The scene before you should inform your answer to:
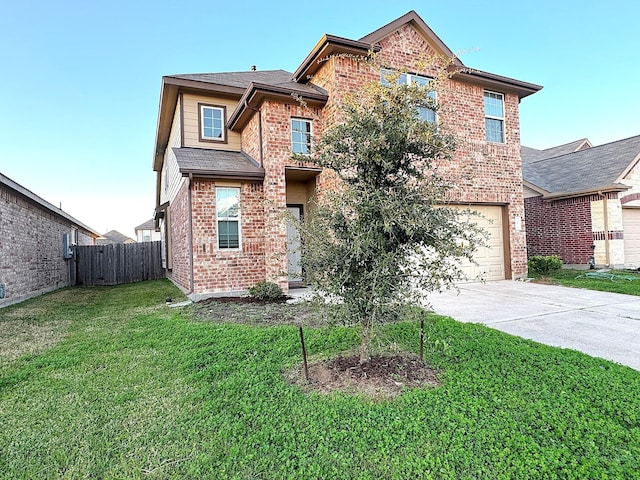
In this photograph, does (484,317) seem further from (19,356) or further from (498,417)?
(19,356)

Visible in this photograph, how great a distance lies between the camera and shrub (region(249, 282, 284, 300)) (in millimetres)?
8133

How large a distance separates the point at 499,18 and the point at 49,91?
676 inches

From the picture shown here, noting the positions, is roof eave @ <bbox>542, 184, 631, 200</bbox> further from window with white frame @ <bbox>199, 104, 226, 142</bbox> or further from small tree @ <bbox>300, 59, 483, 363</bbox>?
window with white frame @ <bbox>199, 104, 226, 142</bbox>

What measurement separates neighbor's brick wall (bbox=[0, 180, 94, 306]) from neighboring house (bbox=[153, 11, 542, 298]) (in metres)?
4.08

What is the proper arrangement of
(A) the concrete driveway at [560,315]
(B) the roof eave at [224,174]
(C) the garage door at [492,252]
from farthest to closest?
(C) the garage door at [492,252] → (B) the roof eave at [224,174] → (A) the concrete driveway at [560,315]

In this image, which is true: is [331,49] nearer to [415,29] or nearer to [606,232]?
[415,29]

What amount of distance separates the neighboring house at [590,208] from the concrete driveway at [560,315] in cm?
509

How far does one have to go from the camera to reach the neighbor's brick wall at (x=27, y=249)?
28.1ft

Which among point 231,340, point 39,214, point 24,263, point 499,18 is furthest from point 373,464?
point 499,18

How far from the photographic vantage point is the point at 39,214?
1131 centimetres

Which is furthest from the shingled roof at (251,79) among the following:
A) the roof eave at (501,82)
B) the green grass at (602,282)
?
the green grass at (602,282)

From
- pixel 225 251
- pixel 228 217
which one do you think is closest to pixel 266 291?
pixel 225 251

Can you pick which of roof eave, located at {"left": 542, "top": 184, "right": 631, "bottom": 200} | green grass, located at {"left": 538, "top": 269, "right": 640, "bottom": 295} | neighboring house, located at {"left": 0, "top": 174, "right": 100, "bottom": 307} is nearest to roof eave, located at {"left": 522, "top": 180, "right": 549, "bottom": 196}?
roof eave, located at {"left": 542, "top": 184, "right": 631, "bottom": 200}

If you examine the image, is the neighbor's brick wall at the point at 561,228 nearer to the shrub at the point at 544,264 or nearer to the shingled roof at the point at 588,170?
the shingled roof at the point at 588,170
